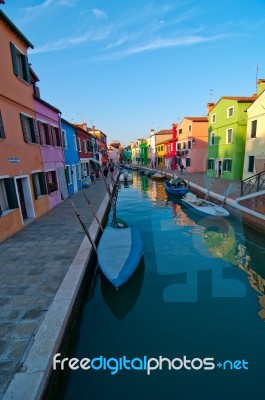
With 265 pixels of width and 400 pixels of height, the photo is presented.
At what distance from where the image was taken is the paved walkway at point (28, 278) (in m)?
3.85

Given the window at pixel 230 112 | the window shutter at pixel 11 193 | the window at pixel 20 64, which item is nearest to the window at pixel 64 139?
the window at pixel 20 64

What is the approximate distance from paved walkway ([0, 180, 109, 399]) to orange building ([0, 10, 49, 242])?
3.58ft

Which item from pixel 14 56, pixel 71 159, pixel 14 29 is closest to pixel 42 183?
pixel 14 56

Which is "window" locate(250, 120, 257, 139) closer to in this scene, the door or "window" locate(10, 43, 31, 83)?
"window" locate(10, 43, 31, 83)

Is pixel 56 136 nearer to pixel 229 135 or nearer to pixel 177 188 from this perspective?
pixel 177 188

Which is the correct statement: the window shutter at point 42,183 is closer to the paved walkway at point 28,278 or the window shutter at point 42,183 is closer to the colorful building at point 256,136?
the paved walkway at point 28,278

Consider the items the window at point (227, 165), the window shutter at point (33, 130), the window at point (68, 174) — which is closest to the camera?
the window shutter at point (33, 130)

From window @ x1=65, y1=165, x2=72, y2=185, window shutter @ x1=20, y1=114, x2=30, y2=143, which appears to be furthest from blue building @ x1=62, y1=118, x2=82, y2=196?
window shutter @ x1=20, y1=114, x2=30, y2=143

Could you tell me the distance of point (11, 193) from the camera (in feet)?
29.5

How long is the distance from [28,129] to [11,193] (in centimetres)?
427

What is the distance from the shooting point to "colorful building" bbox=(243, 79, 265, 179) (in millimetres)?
16906

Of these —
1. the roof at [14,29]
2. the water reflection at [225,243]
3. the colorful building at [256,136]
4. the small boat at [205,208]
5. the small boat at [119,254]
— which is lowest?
the water reflection at [225,243]

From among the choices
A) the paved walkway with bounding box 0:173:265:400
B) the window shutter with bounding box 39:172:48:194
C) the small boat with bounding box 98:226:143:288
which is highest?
the window shutter with bounding box 39:172:48:194

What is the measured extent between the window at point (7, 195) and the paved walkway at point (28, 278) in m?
1.28
